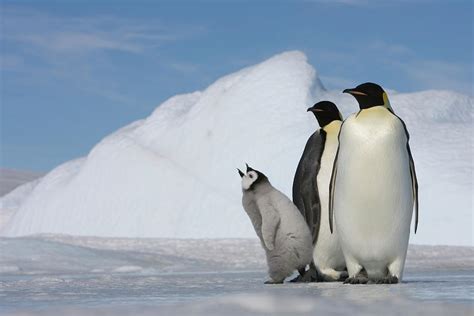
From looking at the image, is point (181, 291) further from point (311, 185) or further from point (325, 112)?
point (325, 112)

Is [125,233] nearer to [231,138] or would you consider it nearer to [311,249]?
[231,138]

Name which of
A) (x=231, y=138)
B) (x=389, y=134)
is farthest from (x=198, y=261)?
(x=231, y=138)

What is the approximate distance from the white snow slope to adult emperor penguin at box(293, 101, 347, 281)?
11854 millimetres

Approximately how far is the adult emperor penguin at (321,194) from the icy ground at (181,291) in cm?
53

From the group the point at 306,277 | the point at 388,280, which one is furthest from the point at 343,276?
the point at 388,280

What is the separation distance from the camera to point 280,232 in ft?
21.4

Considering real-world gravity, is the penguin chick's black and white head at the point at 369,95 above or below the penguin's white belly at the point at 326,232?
above

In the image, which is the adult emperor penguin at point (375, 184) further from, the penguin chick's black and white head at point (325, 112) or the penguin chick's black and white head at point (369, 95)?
the penguin chick's black and white head at point (325, 112)

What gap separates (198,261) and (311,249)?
5.88 meters

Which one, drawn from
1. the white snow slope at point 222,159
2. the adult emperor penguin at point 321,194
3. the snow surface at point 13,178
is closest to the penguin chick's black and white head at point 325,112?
the adult emperor penguin at point 321,194

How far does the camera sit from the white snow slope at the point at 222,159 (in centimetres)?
1995

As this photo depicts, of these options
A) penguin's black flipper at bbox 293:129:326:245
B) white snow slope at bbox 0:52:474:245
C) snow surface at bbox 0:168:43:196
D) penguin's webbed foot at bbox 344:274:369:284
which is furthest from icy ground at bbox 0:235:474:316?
snow surface at bbox 0:168:43:196

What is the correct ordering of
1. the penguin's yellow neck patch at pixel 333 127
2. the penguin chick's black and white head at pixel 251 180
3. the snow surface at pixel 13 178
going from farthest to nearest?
1. the snow surface at pixel 13 178
2. the penguin's yellow neck patch at pixel 333 127
3. the penguin chick's black and white head at pixel 251 180

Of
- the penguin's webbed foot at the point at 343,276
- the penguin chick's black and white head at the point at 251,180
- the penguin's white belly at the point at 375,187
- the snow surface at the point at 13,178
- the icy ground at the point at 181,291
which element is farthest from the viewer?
the snow surface at the point at 13,178
